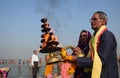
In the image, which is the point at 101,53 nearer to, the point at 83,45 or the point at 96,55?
the point at 96,55

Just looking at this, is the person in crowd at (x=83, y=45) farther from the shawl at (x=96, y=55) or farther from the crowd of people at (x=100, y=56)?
the shawl at (x=96, y=55)

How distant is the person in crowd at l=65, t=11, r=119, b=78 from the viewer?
190 inches

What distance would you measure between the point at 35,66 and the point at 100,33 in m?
16.7

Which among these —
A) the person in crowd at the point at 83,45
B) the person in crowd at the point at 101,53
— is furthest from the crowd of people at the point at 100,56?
the person in crowd at the point at 83,45

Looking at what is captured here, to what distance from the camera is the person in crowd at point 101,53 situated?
482 cm

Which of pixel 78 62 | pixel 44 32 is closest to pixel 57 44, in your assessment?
pixel 44 32

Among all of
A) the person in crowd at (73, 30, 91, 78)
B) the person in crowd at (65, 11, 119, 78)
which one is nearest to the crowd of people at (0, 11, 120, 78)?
→ the person in crowd at (65, 11, 119, 78)

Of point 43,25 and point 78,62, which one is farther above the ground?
point 43,25

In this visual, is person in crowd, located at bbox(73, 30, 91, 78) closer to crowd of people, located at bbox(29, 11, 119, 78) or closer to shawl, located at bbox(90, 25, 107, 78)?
crowd of people, located at bbox(29, 11, 119, 78)

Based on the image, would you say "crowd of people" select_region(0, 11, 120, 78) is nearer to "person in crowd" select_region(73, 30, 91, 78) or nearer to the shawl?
the shawl

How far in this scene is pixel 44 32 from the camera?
5574mm

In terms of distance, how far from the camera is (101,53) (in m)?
4.84

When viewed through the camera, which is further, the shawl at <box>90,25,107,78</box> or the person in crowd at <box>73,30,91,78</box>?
the person in crowd at <box>73,30,91,78</box>

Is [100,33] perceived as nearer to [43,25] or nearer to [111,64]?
[111,64]
